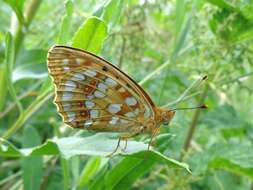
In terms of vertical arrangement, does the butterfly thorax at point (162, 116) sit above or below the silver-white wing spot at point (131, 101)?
below

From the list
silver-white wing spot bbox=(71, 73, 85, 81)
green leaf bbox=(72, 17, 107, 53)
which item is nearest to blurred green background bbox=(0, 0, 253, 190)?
green leaf bbox=(72, 17, 107, 53)

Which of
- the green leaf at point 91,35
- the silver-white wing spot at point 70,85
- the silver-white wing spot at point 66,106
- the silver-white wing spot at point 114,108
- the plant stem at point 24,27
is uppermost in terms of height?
the plant stem at point 24,27

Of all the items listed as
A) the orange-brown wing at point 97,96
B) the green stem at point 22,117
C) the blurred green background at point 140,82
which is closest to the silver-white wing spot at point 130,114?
the orange-brown wing at point 97,96

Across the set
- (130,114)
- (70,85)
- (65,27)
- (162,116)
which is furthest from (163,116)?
(65,27)

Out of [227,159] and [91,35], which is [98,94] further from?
[227,159]

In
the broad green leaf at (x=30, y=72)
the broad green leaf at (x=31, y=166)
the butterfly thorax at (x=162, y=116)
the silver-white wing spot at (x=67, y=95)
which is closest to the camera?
the silver-white wing spot at (x=67, y=95)

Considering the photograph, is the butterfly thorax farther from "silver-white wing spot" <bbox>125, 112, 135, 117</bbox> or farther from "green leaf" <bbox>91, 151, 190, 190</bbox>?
"green leaf" <bbox>91, 151, 190, 190</bbox>

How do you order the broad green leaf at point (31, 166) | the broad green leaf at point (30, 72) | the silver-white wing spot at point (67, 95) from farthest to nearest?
the broad green leaf at point (30, 72), the broad green leaf at point (31, 166), the silver-white wing spot at point (67, 95)

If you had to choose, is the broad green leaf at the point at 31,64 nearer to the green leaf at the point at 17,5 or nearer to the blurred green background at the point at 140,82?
the blurred green background at the point at 140,82

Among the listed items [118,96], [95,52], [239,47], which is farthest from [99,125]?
[239,47]
